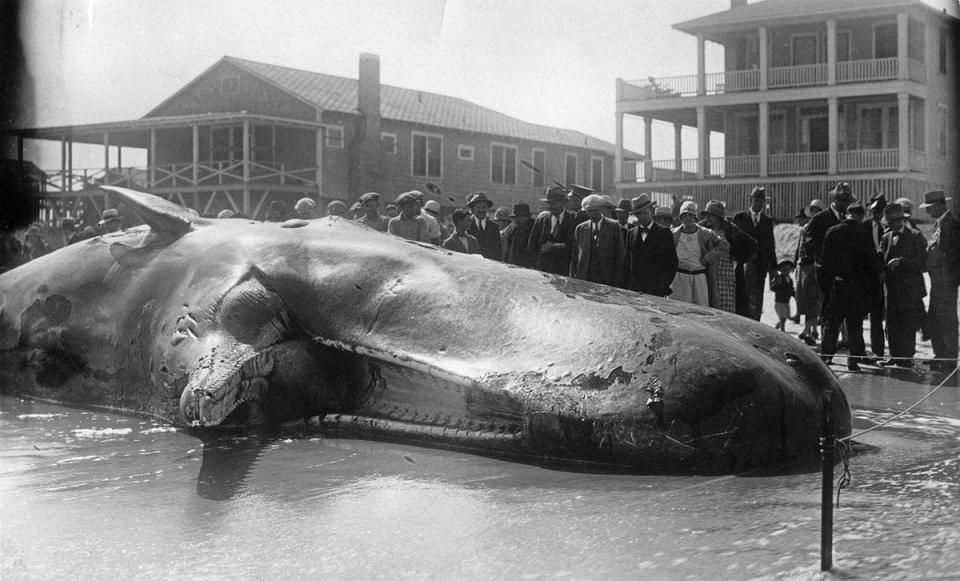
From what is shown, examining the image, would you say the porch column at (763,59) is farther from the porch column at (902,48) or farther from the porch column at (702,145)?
the porch column at (902,48)

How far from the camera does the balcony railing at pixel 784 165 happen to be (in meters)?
34.4

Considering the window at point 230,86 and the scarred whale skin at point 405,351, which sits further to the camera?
the window at point 230,86

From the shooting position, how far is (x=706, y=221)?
1405 cm

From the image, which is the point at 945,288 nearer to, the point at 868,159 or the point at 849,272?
the point at 849,272

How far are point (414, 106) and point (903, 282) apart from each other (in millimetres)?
33261

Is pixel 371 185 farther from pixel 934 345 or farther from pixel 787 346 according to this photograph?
pixel 787 346

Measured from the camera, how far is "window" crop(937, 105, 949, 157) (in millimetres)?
37000

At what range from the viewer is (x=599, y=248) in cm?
1164

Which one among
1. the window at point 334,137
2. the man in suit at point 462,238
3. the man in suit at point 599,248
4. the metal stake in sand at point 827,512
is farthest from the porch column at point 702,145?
the metal stake in sand at point 827,512

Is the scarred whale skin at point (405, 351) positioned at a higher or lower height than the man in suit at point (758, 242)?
lower

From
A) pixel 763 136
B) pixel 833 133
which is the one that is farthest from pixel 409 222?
pixel 763 136

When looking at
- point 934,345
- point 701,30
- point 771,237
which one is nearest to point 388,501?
point 934,345

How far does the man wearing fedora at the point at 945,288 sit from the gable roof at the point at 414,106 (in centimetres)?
2903

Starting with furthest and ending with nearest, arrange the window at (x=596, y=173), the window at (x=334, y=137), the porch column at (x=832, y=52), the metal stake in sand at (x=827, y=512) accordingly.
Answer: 1. the window at (x=596, y=173)
2. the window at (x=334, y=137)
3. the porch column at (x=832, y=52)
4. the metal stake in sand at (x=827, y=512)
